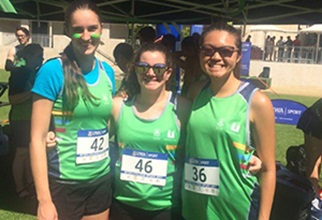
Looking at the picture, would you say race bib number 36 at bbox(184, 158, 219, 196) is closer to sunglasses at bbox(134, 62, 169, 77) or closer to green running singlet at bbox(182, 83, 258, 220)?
green running singlet at bbox(182, 83, 258, 220)

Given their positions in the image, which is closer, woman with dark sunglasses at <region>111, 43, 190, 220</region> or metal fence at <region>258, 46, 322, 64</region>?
woman with dark sunglasses at <region>111, 43, 190, 220</region>

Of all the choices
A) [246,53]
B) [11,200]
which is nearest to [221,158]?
[11,200]

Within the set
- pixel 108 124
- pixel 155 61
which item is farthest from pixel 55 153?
pixel 155 61

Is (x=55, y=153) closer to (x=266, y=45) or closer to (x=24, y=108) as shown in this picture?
(x=24, y=108)

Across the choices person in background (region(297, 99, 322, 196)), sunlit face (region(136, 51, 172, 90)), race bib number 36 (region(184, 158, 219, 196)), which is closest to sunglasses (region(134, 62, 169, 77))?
sunlit face (region(136, 51, 172, 90))

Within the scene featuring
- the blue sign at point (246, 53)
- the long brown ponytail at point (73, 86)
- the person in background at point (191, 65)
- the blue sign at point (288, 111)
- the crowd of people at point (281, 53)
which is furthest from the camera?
the crowd of people at point (281, 53)

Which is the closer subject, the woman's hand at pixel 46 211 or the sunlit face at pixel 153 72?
the woman's hand at pixel 46 211

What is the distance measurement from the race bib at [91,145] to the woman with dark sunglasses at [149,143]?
0.30ft

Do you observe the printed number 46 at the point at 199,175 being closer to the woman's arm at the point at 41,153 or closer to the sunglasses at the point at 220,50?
the sunglasses at the point at 220,50

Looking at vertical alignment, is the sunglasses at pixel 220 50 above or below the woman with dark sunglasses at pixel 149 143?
above

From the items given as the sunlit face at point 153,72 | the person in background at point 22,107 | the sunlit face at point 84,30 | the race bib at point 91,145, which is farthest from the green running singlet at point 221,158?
the person in background at point 22,107

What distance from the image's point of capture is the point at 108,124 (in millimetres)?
2270

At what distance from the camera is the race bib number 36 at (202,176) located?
199 cm

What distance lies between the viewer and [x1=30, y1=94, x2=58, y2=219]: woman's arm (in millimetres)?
1975
